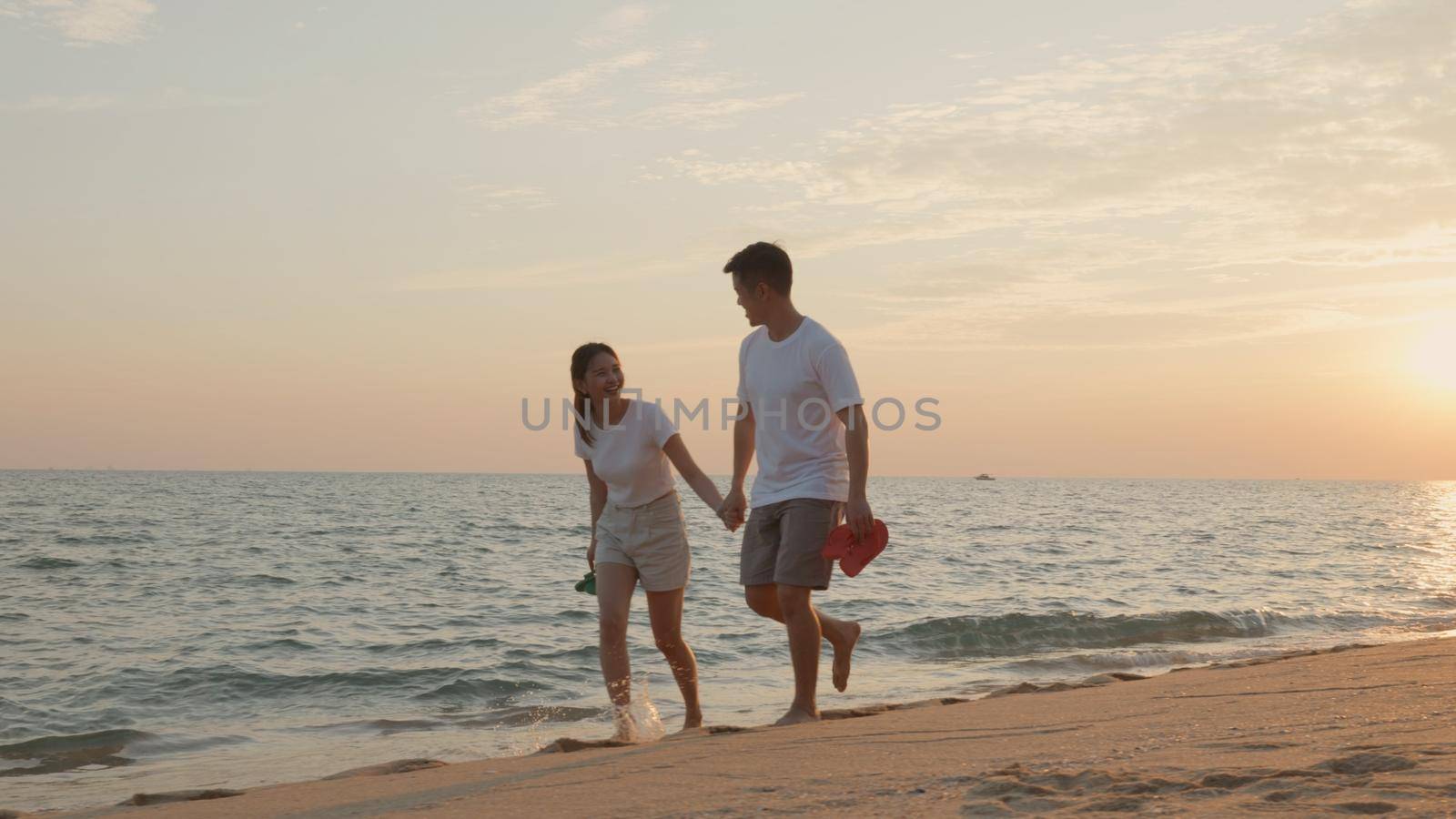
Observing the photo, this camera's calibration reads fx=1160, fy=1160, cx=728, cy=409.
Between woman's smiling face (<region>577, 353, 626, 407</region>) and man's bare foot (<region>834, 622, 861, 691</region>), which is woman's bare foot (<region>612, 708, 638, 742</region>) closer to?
man's bare foot (<region>834, 622, 861, 691</region>)

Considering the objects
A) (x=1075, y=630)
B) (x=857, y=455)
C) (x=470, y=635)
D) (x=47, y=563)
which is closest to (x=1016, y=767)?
(x=857, y=455)

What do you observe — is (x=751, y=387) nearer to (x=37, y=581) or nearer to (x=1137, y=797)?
(x=1137, y=797)

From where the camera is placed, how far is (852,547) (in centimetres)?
446

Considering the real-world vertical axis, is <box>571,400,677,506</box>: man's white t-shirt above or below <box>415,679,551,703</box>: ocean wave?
above

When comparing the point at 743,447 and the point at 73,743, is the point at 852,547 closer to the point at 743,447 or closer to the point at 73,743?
the point at 743,447

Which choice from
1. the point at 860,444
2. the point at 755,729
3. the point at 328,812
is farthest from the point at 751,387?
the point at 328,812

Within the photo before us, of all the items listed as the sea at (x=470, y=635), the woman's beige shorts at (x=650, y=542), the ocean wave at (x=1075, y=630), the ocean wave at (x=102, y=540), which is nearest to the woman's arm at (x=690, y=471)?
the woman's beige shorts at (x=650, y=542)

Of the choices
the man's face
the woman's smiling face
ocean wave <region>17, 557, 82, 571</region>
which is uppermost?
the man's face

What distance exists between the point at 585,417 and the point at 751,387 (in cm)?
75

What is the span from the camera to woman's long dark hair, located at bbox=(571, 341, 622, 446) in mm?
4898

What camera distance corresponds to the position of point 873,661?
30.1 feet

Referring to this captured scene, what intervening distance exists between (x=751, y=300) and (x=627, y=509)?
1.02 m

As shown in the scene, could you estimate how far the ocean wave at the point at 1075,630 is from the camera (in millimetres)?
10078

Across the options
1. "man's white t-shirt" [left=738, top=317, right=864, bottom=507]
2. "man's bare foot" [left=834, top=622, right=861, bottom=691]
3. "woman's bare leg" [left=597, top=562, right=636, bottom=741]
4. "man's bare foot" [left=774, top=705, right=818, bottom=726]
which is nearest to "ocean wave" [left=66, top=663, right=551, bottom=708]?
"woman's bare leg" [left=597, top=562, right=636, bottom=741]
